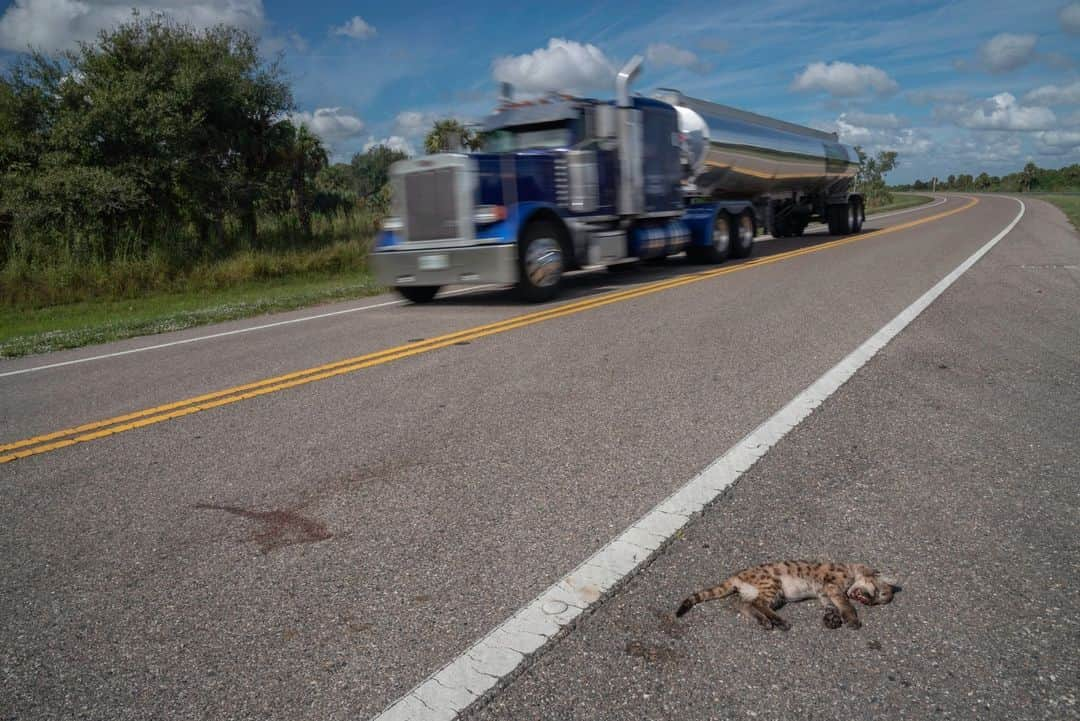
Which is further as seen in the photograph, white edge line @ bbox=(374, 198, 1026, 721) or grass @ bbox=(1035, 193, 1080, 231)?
grass @ bbox=(1035, 193, 1080, 231)

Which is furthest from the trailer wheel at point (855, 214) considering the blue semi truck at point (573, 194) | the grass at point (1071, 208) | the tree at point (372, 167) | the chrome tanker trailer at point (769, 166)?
the tree at point (372, 167)

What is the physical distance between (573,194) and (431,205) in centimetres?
237

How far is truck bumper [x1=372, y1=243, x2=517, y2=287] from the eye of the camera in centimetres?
1062

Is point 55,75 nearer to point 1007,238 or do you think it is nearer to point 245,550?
point 245,550

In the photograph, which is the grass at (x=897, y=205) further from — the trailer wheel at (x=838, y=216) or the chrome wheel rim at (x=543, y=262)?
the chrome wheel rim at (x=543, y=262)

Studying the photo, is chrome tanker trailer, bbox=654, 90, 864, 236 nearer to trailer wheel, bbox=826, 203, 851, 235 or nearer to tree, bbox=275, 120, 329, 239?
trailer wheel, bbox=826, 203, 851, 235

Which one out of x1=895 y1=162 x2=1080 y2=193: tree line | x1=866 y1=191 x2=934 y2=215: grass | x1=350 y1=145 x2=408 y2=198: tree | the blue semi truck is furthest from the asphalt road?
x1=895 y1=162 x2=1080 y2=193: tree line

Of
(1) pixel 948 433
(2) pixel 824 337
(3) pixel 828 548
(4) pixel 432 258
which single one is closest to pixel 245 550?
(3) pixel 828 548

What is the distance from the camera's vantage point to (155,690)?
243 cm

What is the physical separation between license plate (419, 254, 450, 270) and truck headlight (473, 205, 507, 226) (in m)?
0.68

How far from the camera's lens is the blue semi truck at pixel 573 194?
36.1 feet

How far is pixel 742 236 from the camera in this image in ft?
56.2

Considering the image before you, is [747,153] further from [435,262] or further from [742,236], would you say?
[435,262]

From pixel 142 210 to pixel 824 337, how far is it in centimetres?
1881
